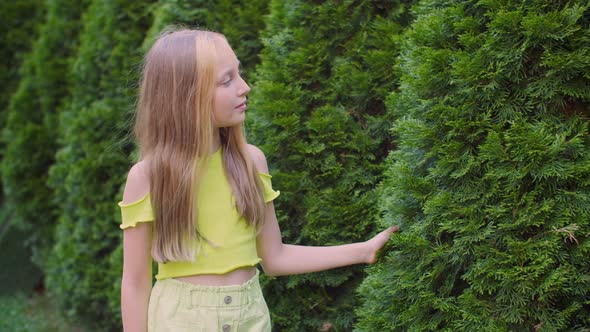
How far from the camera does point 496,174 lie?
6.89 ft

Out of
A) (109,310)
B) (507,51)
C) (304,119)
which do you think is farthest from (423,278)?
(109,310)

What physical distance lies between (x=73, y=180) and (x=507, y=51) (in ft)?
11.9

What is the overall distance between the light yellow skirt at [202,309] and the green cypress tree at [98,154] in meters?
2.32

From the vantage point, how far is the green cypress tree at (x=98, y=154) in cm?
476

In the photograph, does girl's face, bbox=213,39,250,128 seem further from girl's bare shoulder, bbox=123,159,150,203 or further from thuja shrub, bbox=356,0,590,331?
thuja shrub, bbox=356,0,590,331

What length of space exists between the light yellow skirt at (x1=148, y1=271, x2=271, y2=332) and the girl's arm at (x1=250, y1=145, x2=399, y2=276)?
0.67ft

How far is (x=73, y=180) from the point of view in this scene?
4992 mm

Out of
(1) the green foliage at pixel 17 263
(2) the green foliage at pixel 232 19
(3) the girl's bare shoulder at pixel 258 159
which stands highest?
(2) the green foliage at pixel 232 19

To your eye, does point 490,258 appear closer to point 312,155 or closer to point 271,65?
point 312,155

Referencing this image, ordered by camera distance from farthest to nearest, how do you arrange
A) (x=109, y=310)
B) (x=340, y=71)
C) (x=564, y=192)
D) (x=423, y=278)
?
(x=109, y=310) < (x=340, y=71) < (x=423, y=278) < (x=564, y=192)

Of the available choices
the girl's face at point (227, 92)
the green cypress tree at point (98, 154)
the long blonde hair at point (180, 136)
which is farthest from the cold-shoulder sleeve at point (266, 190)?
the green cypress tree at point (98, 154)

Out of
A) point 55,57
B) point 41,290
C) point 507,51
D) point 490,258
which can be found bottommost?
point 41,290

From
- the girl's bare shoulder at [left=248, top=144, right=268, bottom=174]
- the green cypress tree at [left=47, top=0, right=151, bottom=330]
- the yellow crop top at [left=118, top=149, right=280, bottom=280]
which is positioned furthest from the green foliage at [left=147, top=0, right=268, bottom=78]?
the yellow crop top at [left=118, top=149, right=280, bottom=280]

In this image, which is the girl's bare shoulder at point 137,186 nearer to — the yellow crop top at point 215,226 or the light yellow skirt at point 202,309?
the yellow crop top at point 215,226
